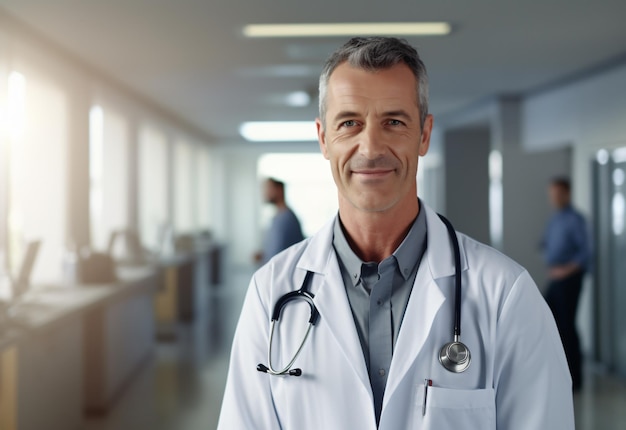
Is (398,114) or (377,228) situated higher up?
(398,114)

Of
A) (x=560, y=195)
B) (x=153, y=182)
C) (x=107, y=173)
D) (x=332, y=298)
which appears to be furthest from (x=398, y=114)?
(x=153, y=182)

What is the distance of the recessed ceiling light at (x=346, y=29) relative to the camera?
5.18 meters

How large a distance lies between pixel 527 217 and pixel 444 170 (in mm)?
3250

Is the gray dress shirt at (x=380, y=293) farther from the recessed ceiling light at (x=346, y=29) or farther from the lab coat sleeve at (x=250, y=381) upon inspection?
the recessed ceiling light at (x=346, y=29)

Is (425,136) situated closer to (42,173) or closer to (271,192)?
(271,192)

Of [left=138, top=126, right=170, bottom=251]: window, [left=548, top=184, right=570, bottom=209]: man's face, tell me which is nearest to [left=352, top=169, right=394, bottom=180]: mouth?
[left=548, top=184, right=570, bottom=209]: man's face

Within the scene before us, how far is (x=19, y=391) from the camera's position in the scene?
3910 mm

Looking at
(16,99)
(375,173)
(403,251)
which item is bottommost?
(403,251)

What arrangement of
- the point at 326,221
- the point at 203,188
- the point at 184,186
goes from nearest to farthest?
the point at 326,221
the point at 184,186
the point at 203,188

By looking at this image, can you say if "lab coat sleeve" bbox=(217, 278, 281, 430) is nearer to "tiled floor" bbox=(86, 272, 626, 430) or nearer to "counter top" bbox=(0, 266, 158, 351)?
"counter top" bbox=(0, 266, 158, 351)

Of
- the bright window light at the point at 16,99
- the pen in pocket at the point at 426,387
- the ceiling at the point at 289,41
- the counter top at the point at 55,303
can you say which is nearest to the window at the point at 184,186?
the ceiling at the point at 289,41

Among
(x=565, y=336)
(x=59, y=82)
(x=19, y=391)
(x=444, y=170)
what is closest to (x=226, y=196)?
(x=444, y=170)

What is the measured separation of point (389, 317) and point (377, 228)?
0.18m

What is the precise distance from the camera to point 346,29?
209 inches
